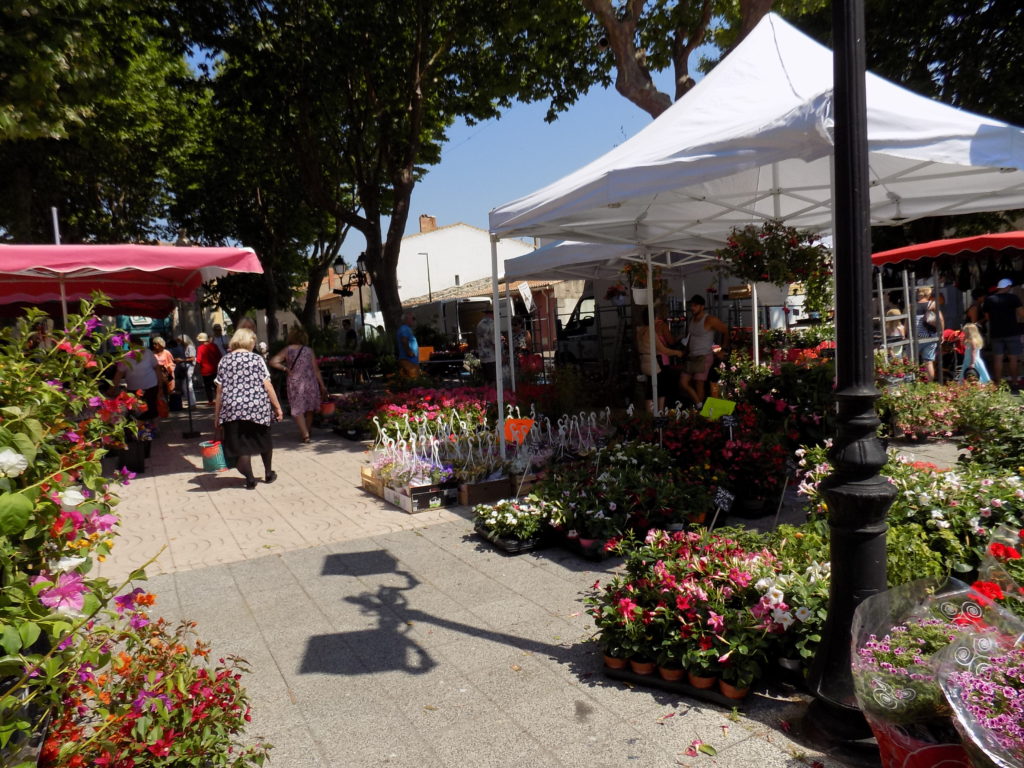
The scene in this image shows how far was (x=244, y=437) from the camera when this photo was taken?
8.02m

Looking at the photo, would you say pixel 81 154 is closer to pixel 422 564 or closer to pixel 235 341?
pixel 235 341

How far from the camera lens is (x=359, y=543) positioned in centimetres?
605

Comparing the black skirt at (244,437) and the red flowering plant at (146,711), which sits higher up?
the black skirt at (244,437)

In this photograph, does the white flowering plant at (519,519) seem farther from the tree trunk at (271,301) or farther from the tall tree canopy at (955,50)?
the tree trunk at (271,301)

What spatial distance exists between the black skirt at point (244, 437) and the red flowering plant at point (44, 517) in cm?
500

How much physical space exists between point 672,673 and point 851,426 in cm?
141

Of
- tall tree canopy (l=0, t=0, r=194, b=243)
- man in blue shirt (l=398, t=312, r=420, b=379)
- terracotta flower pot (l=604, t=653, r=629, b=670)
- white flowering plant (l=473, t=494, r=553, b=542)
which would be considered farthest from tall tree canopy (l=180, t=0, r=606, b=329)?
terracotta flower pot (l=604, t=653, r=629, b=670)

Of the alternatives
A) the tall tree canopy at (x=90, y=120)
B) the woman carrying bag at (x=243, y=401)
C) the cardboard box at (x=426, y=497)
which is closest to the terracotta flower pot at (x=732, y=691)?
the cardboard box at (x=426, y=497)

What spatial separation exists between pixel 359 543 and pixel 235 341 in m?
3.22

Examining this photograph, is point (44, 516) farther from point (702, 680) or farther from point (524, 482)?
point (524, 482)

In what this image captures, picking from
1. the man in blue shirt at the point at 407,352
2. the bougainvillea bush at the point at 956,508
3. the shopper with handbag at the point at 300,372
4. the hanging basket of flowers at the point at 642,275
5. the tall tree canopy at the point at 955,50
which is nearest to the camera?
the bougainvillea bush at the point at 956,508

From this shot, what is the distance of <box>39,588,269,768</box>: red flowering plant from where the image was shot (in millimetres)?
2219

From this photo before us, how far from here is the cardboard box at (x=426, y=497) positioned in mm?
6902

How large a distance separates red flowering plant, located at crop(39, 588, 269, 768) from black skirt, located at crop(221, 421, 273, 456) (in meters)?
5.27
